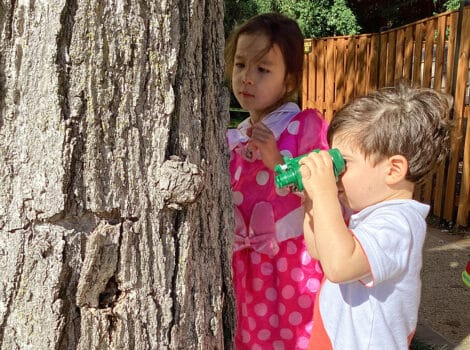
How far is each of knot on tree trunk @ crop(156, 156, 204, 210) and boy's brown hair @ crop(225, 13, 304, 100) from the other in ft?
3.40

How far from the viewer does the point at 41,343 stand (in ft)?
4.14

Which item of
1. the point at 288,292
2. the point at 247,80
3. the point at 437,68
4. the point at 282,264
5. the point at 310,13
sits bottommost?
the point at 288,292

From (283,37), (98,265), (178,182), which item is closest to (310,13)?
(283,37)

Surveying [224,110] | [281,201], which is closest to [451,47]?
[281,201]

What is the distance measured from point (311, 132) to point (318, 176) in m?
0.62

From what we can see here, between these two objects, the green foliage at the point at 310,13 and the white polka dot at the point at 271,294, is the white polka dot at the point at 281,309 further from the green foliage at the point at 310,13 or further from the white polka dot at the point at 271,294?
the green foliage at the point at 310,13

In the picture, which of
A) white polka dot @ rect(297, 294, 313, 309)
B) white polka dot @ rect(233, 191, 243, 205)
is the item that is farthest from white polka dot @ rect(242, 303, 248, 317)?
white polka dot @ rect(233, 191, 243, 205)

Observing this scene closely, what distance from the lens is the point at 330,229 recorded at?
1.51m

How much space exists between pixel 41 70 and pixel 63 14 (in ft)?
0.41

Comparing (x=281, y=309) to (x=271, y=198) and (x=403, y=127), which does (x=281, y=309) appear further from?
(x=403, y=127)

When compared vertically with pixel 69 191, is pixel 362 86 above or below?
above

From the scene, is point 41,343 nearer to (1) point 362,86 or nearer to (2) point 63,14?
(2) point 63,14

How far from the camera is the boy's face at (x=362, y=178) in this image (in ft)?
5.40

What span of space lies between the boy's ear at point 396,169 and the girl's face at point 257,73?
0.74m
